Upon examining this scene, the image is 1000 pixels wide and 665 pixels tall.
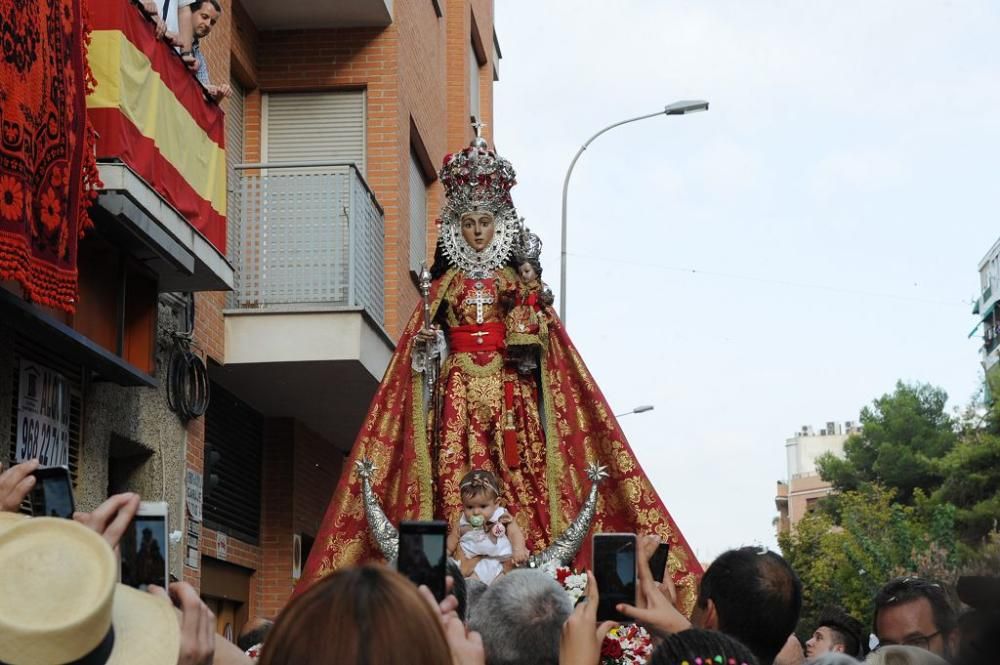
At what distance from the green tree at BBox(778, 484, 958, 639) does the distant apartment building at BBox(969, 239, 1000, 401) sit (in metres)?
15.3

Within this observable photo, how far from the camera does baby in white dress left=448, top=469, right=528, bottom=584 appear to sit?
7.64 m

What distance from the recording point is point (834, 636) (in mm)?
7289

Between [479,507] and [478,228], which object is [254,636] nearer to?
[479,507]

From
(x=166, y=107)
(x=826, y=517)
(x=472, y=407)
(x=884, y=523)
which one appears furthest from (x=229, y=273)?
(x=826, y=517)

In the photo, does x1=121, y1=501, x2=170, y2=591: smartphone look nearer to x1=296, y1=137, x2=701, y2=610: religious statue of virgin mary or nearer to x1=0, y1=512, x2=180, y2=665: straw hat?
x1=0, y1=512, x2=180, y2=665: straw hat

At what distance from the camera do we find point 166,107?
384 inches

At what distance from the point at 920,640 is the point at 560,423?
403cm

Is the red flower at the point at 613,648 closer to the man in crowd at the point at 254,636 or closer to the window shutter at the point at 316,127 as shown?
the man in crowd at the point at 254,636

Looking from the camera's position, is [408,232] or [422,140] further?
[422,140]

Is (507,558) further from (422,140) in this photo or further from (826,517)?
(826,517)

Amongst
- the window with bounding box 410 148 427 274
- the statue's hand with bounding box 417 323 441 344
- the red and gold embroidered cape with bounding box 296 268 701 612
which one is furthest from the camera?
the window with bounding box 410 148 427 274

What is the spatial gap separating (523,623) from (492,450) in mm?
4911

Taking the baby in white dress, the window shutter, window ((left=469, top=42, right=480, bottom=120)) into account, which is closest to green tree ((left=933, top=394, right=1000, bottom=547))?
window ((left=469, top=42, right=480, bottom=120))

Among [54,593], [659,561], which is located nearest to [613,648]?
[659,561]
